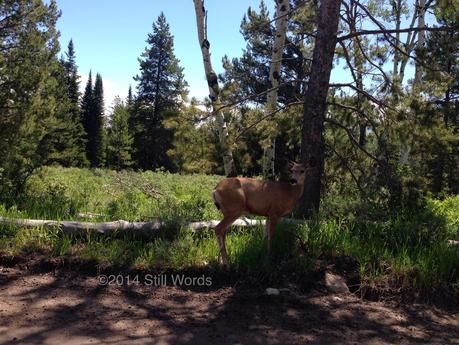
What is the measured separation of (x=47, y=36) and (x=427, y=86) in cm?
1020

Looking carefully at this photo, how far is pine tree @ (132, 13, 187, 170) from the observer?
1875 inches

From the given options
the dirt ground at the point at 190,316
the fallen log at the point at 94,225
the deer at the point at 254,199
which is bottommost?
the dirt ground at the point at 190,316

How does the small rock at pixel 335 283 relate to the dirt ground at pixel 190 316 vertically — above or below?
above

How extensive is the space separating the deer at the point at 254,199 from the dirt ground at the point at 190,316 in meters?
0.82

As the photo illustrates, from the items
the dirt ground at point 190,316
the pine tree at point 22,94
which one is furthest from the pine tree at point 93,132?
the dirt ground at point 190,316

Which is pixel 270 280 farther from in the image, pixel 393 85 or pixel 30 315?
pixel 393 85

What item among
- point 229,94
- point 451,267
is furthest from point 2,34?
point 451,267

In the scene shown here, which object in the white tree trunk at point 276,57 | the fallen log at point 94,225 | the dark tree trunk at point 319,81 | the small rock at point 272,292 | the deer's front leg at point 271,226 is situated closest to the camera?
the small rock at point 272,292

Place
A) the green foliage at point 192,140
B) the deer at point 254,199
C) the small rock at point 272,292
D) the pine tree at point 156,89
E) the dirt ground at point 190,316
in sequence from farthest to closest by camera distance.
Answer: the pine tree at point 156,89, the green foliage at point 192,140, the deer at point 254,199, the small rock at point 272,292, the dirt ground at point 190,316

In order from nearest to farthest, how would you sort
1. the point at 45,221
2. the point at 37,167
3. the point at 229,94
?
the point at 45,221, the point at 229,94, the point at 37,167

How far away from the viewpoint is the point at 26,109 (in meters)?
10.9

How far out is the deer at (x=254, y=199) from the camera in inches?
231

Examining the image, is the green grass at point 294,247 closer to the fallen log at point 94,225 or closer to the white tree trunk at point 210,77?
the fallen log at point 94,225

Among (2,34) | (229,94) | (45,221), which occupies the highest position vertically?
(2,34)
